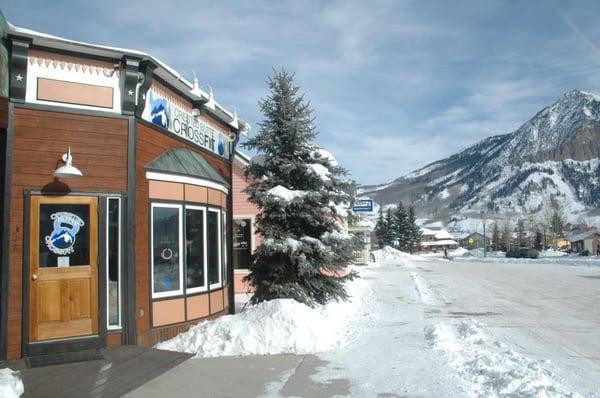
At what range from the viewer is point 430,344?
382 inches

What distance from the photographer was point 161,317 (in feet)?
33.4

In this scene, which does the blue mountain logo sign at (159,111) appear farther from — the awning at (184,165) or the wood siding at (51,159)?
the wood siding at (51,159)

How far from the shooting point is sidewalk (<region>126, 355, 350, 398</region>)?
23.0 ft

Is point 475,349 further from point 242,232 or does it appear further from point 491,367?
point 242,232

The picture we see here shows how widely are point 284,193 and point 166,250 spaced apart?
311cm

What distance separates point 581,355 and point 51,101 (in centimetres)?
920

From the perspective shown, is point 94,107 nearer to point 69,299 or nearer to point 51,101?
point 51,101

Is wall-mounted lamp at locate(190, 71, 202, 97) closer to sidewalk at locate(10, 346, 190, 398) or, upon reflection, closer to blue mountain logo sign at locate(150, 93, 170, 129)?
blue mountain logo sign at locate(150, 93, 170, 129)

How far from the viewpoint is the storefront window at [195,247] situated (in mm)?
11047

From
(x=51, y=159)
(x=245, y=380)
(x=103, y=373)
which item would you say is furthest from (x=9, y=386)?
(x=51, y=159)

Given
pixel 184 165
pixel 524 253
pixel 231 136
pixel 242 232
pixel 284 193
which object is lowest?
pixel 524 253

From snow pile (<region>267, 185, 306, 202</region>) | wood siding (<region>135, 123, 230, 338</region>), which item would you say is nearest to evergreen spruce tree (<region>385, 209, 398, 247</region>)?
snow pile (<region>267, 185, 306, 202</region>)

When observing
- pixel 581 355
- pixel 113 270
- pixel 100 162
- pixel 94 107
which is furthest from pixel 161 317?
pixel 581 355

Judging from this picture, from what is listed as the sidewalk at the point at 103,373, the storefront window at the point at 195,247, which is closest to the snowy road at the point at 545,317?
the sidewalk at the point at 103,373
